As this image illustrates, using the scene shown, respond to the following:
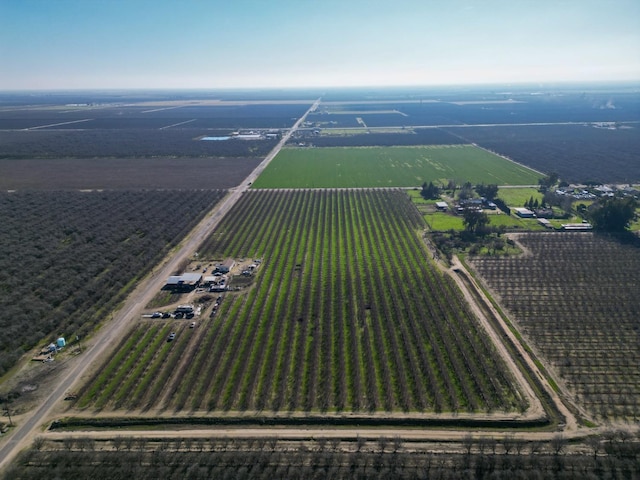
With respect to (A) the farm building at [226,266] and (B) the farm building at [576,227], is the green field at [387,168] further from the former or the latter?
(A) the farm building at [226,266]

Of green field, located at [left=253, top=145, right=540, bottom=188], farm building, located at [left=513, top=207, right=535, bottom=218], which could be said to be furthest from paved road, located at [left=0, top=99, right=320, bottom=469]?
farm building, located at [left=513, top=207, right=535, bottom=218]

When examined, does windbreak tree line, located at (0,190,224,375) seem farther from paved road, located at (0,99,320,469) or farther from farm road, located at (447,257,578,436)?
farm road, located at (447,257,578,436)

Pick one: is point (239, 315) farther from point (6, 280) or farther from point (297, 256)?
point (6, 280)

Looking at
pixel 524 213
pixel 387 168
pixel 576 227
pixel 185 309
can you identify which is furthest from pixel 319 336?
pixel 387 168

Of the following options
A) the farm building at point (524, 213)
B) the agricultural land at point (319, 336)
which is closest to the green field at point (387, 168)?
the agricultural land at point (319, 336)

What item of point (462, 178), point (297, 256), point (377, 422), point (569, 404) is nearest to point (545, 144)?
point (462, 178)

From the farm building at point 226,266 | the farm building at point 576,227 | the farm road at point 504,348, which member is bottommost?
the farm road at point 504,348

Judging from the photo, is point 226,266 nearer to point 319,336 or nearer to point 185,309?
point 185,309
